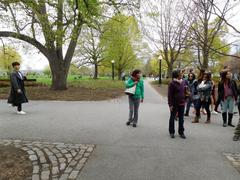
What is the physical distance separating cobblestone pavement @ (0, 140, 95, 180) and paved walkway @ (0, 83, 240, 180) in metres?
0.18

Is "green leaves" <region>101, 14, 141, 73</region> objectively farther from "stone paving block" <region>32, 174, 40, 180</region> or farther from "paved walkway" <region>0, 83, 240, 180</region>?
"stone paving block" <region>32, 174, 40, 180</region>

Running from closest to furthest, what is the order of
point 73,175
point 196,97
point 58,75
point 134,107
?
1. point 73,175
2. point 134,107
3. point 196,97
4. point 58,75

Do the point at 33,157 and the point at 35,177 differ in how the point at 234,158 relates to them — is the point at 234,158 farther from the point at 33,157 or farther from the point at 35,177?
the point at 33,157

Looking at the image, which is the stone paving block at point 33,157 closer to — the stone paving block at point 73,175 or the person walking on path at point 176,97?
the stone paving block at point 73,175

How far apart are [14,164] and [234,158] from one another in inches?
164

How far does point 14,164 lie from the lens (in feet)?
15.5

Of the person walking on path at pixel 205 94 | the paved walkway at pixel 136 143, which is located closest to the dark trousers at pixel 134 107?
the paved walkway at pixel 136 143

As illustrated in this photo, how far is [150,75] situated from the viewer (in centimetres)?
9806

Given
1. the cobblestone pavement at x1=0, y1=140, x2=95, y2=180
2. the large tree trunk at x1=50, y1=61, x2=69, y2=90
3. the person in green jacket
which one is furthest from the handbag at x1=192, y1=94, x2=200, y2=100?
the large tree trunk at x1=50, y1=61, x2=69, y2=90

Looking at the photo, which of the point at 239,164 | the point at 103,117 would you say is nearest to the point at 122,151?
the point at 239,164

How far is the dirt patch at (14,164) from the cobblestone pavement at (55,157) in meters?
0.11

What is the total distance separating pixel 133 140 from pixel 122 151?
38.2 inches

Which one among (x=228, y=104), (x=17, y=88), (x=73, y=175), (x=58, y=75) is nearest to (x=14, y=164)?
(x=73, y=175)

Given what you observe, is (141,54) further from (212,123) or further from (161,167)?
(161,167)
